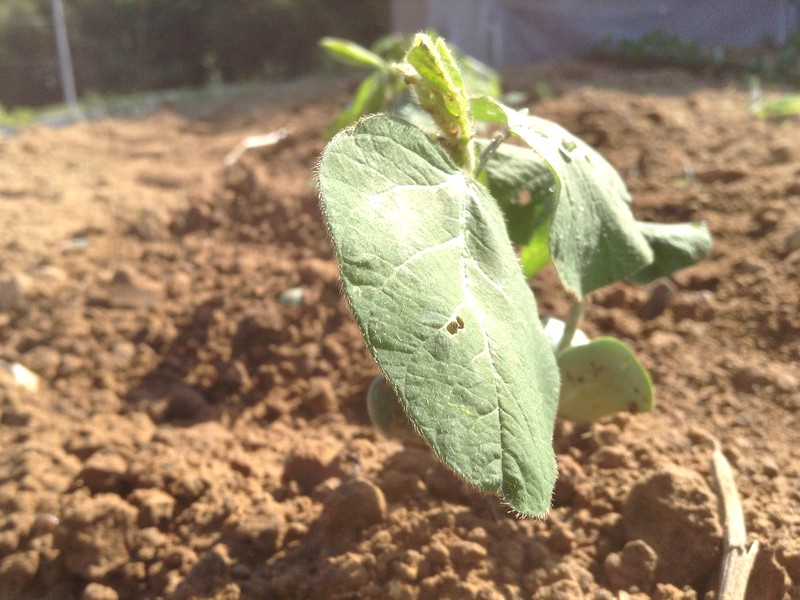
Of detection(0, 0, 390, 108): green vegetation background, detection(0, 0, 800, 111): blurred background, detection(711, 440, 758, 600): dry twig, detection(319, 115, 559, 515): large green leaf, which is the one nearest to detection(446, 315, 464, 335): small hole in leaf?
detection(319, 115, 559, 515): large green leaf

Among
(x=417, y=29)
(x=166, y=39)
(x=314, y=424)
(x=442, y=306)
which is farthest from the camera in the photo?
(x=166, y=39)

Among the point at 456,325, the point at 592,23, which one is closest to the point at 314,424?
the point at 456,325

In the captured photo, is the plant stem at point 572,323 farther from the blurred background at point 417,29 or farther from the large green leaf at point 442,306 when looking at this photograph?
the blurred background at point 417,29

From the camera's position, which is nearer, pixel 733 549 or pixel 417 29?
pixel 733 549

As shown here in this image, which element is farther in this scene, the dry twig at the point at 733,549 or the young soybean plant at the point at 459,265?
the dry twig at the point at 733,549

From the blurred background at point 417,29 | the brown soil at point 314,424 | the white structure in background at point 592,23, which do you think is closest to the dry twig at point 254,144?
the brown soil at point 314,424

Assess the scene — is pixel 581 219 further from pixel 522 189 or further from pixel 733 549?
pixel 733 549

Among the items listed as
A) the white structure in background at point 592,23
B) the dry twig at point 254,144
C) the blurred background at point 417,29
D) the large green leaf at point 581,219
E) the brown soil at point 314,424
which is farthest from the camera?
the white structure in background at point 592,23
